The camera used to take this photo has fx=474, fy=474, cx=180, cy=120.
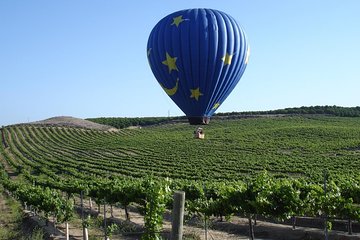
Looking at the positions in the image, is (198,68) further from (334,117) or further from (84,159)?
(334,117)

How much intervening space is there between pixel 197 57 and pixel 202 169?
866 inches

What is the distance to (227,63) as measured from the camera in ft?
80.9

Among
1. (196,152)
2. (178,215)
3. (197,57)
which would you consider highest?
(197,57)

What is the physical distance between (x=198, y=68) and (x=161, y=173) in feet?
66.9

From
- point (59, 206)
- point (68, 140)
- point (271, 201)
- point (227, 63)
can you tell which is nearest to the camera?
point (271, 201)

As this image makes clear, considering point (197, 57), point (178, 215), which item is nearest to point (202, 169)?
point (197, 57)

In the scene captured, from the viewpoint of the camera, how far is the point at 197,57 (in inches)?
945

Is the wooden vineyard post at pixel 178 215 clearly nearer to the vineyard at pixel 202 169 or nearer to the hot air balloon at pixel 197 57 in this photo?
the vineyard at pixel 202 169

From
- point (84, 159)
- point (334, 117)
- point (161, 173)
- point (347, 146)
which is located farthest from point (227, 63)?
point (334, 117)

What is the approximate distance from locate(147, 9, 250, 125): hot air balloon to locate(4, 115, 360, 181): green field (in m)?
7.94

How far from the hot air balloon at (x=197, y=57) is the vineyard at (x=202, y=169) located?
14.7ft

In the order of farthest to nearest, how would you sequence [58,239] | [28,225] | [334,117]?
[334,117] → [28,225] → [58,239]

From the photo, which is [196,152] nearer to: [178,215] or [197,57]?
[197,57]

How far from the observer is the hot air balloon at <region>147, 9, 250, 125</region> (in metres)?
24.0
